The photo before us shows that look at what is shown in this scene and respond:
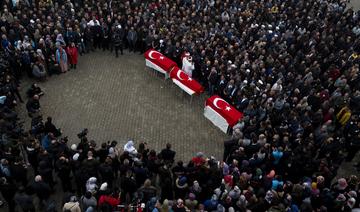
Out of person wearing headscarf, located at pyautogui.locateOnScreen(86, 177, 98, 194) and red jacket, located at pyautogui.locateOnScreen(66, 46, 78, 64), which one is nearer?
person wearing headscarf, located at pyautogui.locateOnScreen(86, 177, 98, 194)

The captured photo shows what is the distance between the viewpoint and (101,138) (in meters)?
15.7

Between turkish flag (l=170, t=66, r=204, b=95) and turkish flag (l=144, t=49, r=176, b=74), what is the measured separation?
0.59 meters

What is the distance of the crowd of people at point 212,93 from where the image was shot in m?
11.8

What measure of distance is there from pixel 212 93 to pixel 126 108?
14.4 feet

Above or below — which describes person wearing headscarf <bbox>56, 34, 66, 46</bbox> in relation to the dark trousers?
above

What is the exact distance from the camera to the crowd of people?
11.8m

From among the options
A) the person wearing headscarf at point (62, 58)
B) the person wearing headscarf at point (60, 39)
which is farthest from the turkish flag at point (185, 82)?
the person wearing headscarf at point (60, 39)

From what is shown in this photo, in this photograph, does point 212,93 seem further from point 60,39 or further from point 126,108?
point 60,39

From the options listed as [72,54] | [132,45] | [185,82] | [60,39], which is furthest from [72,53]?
[185,82]

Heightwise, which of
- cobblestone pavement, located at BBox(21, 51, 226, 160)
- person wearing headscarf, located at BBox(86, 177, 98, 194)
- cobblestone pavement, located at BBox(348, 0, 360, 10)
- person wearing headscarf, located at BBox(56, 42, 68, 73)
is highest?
cobblestone pavement, located at BBox(348, 0, 360, 10)

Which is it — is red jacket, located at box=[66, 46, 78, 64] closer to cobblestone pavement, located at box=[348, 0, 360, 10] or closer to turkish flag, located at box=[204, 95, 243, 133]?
turkish flag, located at box=[204, 95, 243, 133]

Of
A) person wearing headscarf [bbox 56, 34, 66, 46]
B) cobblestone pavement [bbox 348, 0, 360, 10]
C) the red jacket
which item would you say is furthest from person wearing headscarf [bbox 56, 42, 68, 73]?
cobblestone pavement [bbox 348, 0, 360, 10]

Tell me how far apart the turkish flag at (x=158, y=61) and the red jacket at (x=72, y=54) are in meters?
3.61

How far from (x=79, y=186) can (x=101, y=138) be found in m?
3.29
